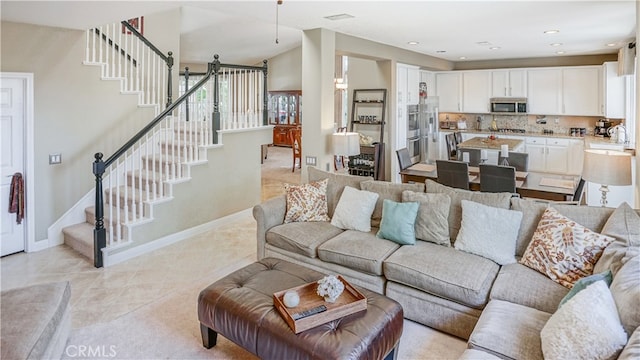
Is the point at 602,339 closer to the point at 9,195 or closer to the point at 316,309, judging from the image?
the point at 316,309

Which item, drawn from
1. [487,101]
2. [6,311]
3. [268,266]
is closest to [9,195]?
[6,311]

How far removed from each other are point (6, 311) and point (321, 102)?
4028 millimetres

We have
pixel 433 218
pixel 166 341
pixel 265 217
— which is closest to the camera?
pixel 166 341

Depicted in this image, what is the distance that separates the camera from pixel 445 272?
286 cm

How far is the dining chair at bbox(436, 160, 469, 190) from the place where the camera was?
465 centimetres

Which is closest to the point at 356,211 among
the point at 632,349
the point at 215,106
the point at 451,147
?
the point at 632,349

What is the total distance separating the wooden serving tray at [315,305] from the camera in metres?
2.22

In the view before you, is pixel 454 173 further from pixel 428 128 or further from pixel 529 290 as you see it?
pixel 428 128

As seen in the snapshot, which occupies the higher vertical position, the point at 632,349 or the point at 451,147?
the point at 451,147

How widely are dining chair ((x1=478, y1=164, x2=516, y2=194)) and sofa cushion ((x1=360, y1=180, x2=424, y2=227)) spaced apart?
1183 millimetres

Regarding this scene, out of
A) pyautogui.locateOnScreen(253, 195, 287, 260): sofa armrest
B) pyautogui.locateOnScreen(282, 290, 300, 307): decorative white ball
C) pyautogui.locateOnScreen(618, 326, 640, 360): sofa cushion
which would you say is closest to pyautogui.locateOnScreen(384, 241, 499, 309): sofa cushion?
pyautogui.locateOnScreen(282, 290, 300, 307): decorative white ball

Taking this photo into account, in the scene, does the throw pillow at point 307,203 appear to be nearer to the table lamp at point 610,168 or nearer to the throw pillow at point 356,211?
the throw pillow at point 356,211

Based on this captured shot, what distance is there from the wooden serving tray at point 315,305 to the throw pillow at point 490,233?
1.15 m

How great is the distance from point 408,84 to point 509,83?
9.15 feet
